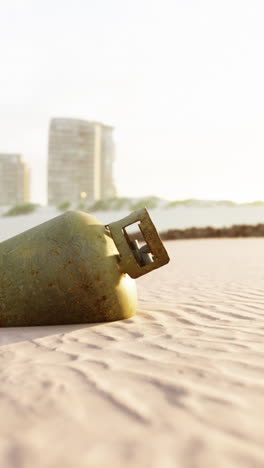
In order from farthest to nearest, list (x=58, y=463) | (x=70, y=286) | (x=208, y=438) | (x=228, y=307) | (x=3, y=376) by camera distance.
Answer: (x=228, y=307) < (x=70, y=286) < (x=3, y=376) < (x=208, y=438) < (x=58, y=463)

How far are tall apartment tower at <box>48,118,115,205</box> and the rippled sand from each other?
5055 cm

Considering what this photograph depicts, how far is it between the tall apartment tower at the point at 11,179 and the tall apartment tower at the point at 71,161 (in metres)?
10.4

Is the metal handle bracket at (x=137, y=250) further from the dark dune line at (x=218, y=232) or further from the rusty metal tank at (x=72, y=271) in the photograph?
the dark dune line at (x=218, y=232)

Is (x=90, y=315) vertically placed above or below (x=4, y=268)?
below

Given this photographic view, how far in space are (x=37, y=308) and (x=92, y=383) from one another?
1470 millimetres

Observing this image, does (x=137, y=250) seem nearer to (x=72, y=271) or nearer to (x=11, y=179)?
(x=72, y=271)

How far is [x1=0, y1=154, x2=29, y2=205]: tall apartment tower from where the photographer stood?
205ft

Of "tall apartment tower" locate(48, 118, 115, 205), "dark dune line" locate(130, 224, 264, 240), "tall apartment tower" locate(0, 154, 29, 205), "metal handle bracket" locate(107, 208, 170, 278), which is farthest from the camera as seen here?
"tall apartment tower" locate(0, 154, 29, 205)

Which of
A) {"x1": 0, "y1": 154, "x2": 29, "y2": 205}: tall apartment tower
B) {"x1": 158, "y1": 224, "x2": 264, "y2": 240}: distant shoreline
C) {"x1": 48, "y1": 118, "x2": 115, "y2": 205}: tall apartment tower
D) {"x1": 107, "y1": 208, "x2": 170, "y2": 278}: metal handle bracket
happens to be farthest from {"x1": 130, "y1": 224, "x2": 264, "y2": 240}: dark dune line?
{"x1": 0, "y1": 154, "x2": 29, "y2": 205}: tall apartment tower

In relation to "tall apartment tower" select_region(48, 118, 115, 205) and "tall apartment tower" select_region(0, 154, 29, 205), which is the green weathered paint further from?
"tall apartment tower" select_region(0, 154, 29, 205)

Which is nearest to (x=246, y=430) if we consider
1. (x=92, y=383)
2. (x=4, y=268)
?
(x=92, y=383)

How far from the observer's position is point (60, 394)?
2258 millimetres

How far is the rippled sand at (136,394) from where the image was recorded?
168 cm

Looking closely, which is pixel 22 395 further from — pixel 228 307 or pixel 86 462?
pixel 228 307
